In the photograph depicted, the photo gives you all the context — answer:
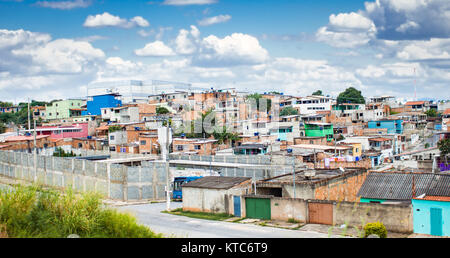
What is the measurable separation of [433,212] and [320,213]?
15.8 feet

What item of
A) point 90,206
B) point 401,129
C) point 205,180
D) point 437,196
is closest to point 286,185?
point 205,180

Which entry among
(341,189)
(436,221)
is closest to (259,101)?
(341,189)

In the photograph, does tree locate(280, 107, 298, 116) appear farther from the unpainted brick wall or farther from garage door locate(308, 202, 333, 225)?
garage door locate(308, 202, 333, 225)

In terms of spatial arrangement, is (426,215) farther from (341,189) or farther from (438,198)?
(341,189)

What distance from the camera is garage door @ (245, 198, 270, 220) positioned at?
2041cm

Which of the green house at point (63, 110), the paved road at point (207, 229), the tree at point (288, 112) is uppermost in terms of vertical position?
the green house at point (63, 110)

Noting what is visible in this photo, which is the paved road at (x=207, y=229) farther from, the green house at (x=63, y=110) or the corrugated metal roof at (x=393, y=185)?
the green house at (x=63, y=110)

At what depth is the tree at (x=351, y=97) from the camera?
93812 millimetres

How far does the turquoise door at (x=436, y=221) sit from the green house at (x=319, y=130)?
121ft

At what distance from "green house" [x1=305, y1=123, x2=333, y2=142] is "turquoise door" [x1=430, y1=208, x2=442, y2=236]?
36.8 m

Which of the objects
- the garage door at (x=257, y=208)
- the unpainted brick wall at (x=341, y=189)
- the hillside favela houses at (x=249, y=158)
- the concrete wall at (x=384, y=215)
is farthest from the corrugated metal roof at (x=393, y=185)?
the garage door at (x=257, y=208)

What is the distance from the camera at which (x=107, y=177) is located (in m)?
26.7

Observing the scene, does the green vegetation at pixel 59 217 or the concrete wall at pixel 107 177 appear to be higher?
the green vegetation at pixel 59 217
